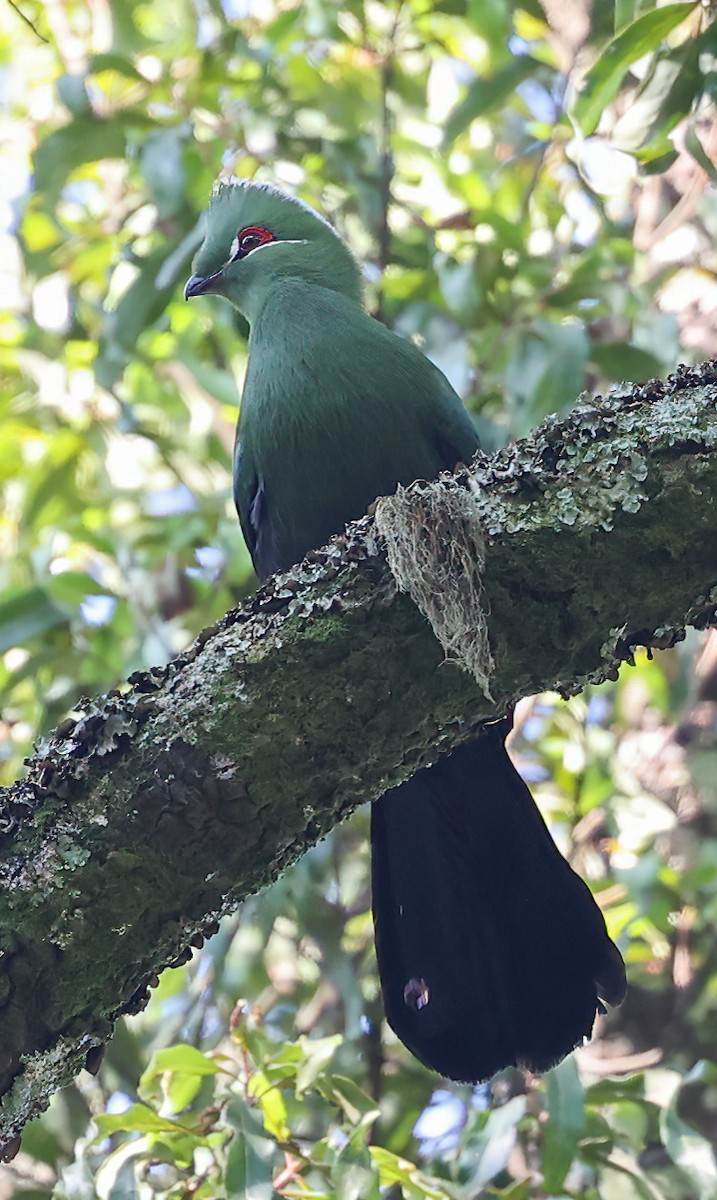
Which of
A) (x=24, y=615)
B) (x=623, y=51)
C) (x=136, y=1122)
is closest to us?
(x=136, y=1122)

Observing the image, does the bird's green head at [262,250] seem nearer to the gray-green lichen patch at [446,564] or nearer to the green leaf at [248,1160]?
the gray-green lichen patch at [446,564]

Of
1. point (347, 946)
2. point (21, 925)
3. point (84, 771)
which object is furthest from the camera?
point (347, 946)

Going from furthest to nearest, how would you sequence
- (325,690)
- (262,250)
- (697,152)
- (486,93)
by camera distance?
1. (486,93)
2. (262,250)
3. (697,152)
4. (325,690)

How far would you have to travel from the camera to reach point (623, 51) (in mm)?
2881

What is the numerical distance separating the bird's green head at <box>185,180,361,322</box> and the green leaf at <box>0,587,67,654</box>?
0.94m

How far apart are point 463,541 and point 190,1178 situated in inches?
62.8

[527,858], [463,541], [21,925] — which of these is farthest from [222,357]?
[21,925]

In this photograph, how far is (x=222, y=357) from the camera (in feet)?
15.3

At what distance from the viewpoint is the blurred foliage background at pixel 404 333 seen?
10.4 ft

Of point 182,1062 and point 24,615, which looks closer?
point 182,1062

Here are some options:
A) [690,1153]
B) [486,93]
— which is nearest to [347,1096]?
[690,1153]

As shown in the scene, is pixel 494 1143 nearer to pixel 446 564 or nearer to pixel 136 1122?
pixel 136 1122

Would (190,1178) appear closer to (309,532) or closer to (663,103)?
(309,532)

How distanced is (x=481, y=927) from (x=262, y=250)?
5.85 feet
